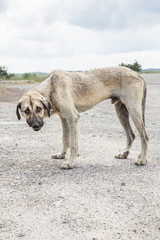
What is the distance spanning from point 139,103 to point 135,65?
33115 mm

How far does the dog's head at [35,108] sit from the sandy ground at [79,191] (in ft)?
2.85

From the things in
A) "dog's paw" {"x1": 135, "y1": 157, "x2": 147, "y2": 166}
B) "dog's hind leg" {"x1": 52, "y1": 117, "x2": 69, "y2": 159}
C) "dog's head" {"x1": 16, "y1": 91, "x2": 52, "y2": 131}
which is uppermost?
"dog's head" {"x1": 16, "y1": 91, "x2": 52, "y2": 131}

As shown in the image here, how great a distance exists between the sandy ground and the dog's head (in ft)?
2.85

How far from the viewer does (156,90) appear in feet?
61.9

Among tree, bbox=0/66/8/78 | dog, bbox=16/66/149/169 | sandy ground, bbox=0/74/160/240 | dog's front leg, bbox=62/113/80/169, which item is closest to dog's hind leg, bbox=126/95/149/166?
dog, bbox=16/66/149/169

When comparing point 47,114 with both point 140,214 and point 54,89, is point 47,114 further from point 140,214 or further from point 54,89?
point 140,214

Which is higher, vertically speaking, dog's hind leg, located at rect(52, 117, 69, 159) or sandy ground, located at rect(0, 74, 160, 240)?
dog's hind leg, located at rect(52, 117, 69, 159)

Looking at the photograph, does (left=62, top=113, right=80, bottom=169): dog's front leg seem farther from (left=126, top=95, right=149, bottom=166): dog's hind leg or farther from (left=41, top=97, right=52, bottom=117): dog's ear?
(left=126, top=95, right=149, bottom=166): dog's hind leg

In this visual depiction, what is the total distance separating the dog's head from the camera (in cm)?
486

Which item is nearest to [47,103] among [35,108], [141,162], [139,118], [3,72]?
[35,108]

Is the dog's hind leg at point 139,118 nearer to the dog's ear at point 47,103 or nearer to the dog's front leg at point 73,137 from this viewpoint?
the dog's front leg at point 73,137

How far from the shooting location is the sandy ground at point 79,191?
327 cm

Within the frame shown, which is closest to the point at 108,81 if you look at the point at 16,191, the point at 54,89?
the point at 54,89

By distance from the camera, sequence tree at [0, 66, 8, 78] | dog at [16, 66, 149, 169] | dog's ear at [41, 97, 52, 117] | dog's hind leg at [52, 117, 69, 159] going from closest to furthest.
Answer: dog's ear at [41, 97, 52, 117] < dog at [16, 66, 149, 169] < dog's hind leg at [52, 117, 69, 159] < tree at [0, 66, 8, 78]
